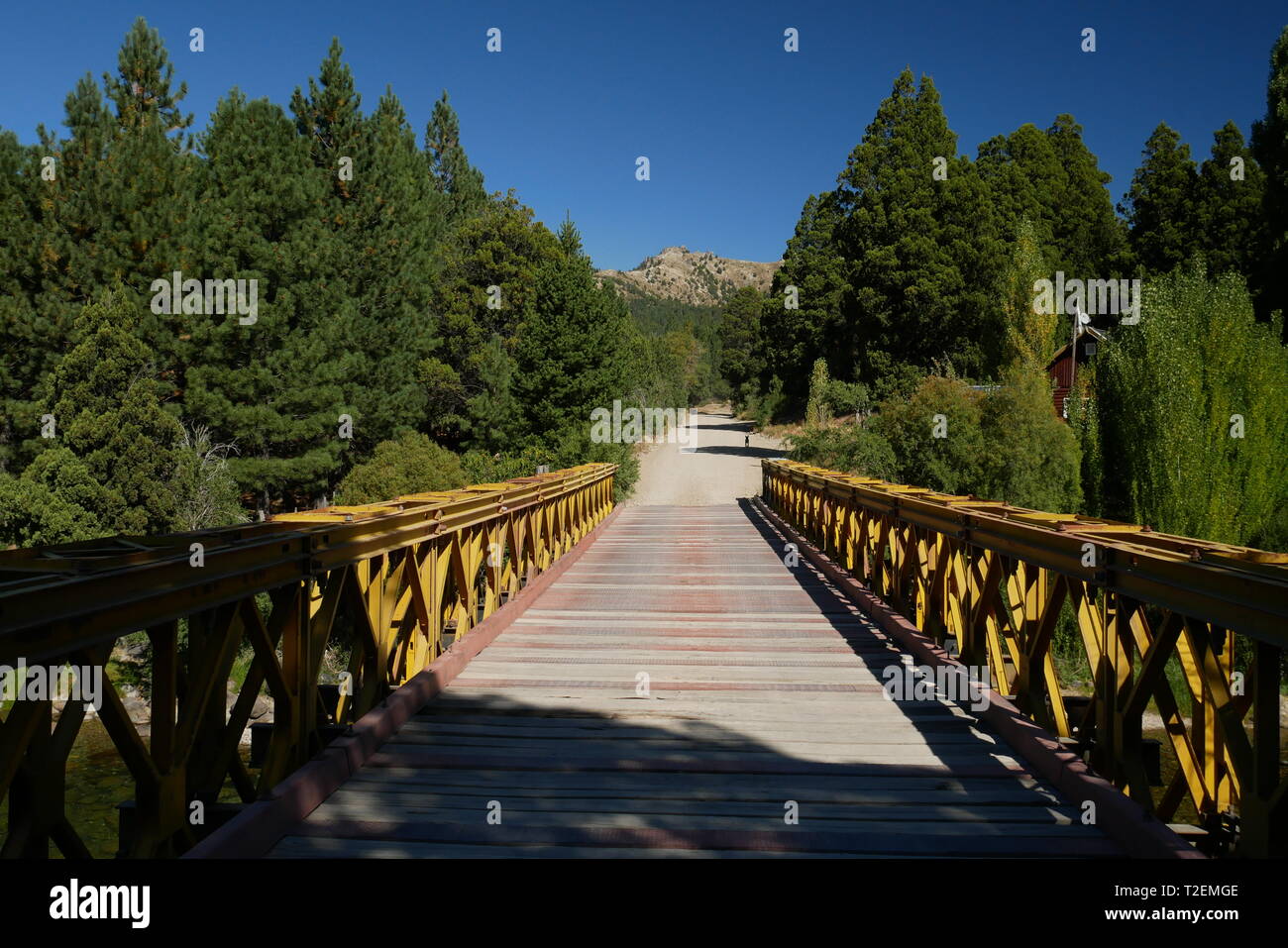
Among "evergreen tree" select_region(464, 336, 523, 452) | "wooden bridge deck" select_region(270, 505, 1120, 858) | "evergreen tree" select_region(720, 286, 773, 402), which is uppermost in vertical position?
"evergreen tree" select_region(720, 286, 773, 402)

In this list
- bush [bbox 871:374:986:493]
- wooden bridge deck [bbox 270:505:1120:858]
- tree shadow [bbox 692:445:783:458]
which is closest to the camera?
wooden bridge deck [bbox 270:505:1120:858]

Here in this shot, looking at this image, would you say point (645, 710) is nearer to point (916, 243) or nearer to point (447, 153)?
point (916, 243)

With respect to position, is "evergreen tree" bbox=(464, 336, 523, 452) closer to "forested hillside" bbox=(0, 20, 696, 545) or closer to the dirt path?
"forested hillside" bbox=(0, 20, 696, 545)

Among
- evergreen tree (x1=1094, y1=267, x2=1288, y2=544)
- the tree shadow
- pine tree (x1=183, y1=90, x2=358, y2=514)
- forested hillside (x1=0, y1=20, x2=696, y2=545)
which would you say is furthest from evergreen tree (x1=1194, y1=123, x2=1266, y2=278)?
pine tree (x1=183, y1=90, x2=358, y2=514)

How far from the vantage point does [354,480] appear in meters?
20.0

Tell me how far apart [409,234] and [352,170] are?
259 centimetres

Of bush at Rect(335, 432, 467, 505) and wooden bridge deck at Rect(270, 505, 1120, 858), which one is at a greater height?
bush at Rect(335, 432, 467, 505)

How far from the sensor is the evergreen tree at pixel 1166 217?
33.8 m

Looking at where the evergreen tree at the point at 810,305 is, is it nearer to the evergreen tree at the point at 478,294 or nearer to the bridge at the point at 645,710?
the evergreen tree at the point at 478,294

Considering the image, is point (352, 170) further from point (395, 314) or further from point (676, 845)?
point (676, 845)

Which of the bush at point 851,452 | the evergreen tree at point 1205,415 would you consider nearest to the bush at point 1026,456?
the evergreen tree at point 1205,415

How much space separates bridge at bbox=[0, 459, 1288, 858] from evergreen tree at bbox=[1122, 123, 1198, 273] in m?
34.6

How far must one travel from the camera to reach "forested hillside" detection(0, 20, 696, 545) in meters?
18.3

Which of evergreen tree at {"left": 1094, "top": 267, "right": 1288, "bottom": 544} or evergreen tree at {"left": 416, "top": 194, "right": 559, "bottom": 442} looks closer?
evergreen tree at {"left": 1094, "top": 267, "right": 1288, "bottom": 544}
